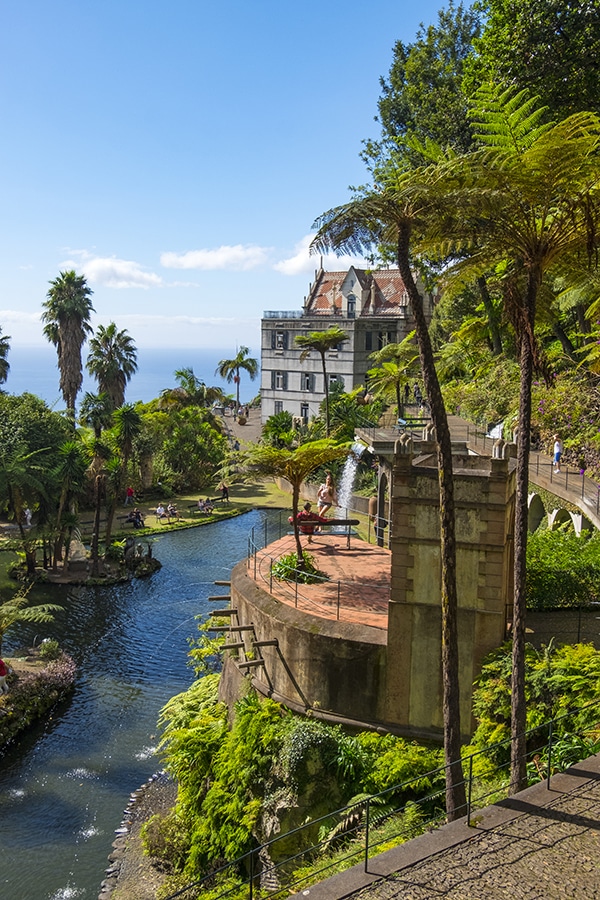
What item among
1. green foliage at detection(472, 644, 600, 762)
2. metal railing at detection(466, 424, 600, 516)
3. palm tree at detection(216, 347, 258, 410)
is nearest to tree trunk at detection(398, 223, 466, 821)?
green foliage at detection(472, 644, 600, 762)

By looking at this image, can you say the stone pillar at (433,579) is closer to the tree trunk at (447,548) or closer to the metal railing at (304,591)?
the metal railing at (304,591)

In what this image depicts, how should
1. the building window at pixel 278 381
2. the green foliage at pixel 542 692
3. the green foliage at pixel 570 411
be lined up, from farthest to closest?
the building window at pixel 278 381
the green foliage at pixel 570 411
the green foliage at pixel 542 692

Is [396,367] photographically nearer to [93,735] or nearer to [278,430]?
[278,430]

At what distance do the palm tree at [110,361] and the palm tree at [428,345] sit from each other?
41.5 m

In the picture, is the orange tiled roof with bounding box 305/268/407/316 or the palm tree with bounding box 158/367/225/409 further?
the orange tiled roof with bounding box 305/268/407/316

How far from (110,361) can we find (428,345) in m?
43.1

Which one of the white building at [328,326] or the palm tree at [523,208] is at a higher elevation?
the white building at [328,326]

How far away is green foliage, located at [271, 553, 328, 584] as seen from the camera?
17438 millimetres

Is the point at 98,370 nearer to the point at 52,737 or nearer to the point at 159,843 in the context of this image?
the point at 52,737

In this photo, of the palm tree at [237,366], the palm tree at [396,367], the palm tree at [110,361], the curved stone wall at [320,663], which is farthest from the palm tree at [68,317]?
the curved stone wall at [320,663]

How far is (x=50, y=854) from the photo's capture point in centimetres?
1541

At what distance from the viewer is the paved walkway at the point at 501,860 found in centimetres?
812

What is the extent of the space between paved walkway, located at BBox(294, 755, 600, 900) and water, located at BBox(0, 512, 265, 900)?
829cm

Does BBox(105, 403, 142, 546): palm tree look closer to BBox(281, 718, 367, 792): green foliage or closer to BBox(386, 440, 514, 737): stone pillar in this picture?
BBox(281, 718, 367, 792): green foliage
